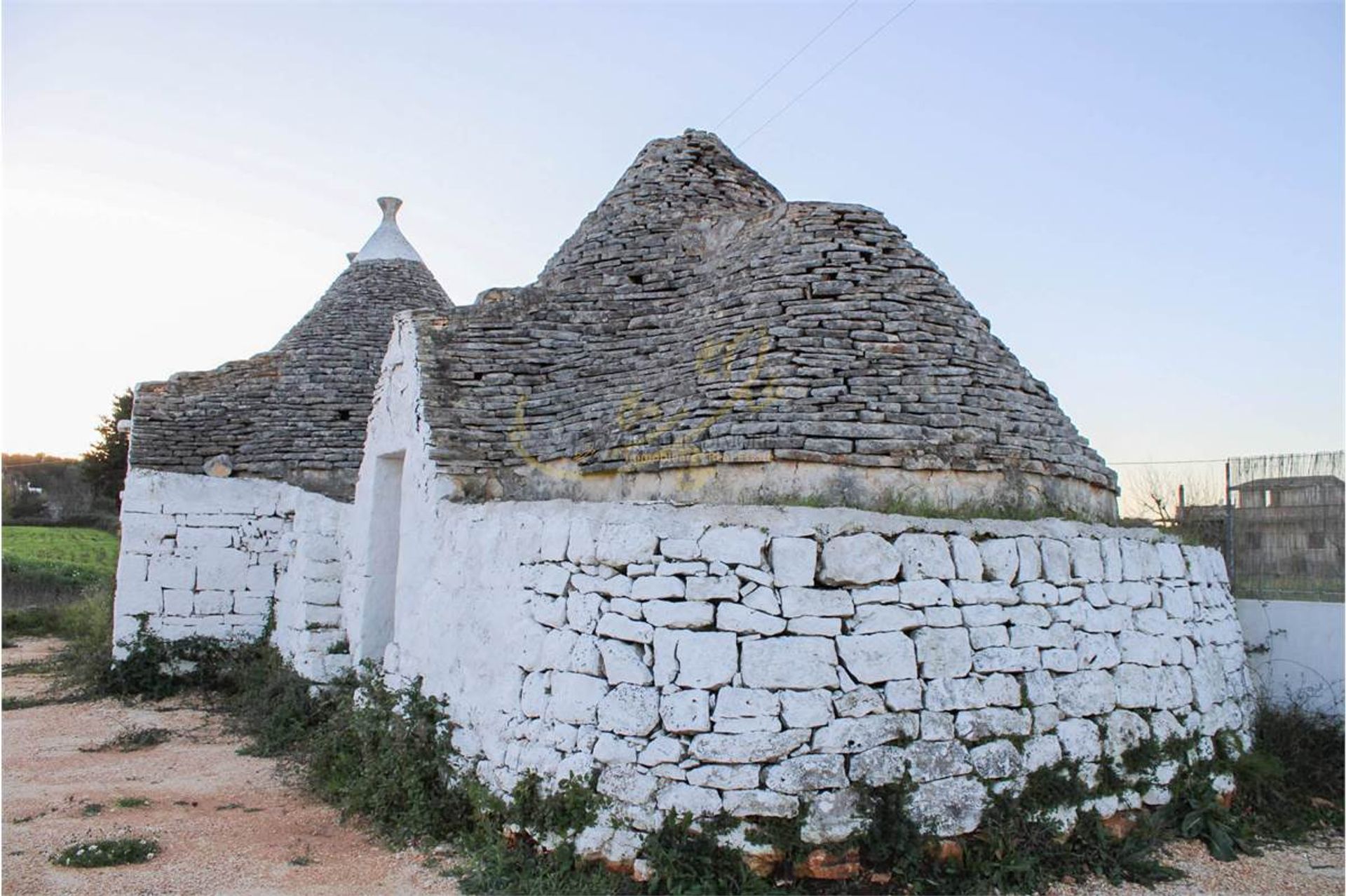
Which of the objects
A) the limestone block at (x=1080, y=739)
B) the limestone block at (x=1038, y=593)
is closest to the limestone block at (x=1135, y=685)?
the limestone block at (x=1080, y=739)

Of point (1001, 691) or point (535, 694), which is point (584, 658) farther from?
point (1001, 691)

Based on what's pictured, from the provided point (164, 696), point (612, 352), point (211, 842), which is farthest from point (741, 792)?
point (164, 696)

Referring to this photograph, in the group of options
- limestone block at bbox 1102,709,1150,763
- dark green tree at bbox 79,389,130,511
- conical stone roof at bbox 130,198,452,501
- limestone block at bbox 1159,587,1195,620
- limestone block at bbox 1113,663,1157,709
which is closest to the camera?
limestone block at bbox 1102,709,1150,763

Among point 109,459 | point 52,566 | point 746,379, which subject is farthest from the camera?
point 109,459

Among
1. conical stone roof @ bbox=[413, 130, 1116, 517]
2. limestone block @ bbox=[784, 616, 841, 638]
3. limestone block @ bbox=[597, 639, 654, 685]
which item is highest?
conical stone roof @ bbox=[413, 130, 1116, 517]

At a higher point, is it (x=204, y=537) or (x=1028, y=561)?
(x=1028, y=561)

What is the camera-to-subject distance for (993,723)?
17.2 ft

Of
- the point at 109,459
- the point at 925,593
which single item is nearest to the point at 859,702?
the point at 925,593

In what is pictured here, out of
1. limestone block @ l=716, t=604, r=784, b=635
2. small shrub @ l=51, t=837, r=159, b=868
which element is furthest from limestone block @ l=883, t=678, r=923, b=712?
small shrub @ l=51, t=837, r=159, b=868

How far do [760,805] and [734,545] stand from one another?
1.32m

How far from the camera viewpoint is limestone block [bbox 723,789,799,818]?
4.82 m

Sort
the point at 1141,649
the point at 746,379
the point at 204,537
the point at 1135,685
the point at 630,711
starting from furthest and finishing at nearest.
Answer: the point at 204,537 → the point at 746,379 → the point at 1141,649 → the point at 1135,685 → the point at 630,711

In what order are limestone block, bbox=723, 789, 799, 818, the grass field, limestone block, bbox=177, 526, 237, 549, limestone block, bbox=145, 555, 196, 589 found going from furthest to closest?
the grass field
limestone block, bbox=177, 526, 237, 549
limestone block, bbox=145, 555, 196, 589
limestone block, bbox=723, 789, 799, 818

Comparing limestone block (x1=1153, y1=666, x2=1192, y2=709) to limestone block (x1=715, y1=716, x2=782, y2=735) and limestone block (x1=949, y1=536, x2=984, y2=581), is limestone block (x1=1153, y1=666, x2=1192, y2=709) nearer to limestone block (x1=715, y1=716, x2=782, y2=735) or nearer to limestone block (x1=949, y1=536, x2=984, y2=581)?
limestone block (x1=949, y1=536, x2=984, y2=581)
